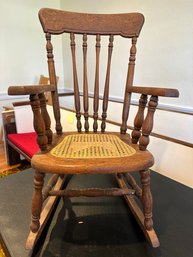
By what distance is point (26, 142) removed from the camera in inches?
67.9

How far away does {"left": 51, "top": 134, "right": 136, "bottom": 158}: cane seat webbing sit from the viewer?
0.69 metres

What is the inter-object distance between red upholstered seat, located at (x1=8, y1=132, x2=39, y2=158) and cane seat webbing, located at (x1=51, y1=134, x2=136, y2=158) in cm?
75

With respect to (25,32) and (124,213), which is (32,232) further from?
(25,32)

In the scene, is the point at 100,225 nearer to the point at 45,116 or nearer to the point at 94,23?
the point at 45,116

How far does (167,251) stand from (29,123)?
5.48 feet

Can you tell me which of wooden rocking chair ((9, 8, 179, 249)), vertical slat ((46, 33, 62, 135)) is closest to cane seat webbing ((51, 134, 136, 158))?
wooden rocking chair ((9, 8, 179, 249))

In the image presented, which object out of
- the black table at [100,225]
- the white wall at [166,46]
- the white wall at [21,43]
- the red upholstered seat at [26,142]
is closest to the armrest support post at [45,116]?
the black table at [100,225]

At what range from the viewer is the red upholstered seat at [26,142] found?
1588 mm

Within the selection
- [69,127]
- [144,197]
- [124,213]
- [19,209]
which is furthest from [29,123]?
[144,197]

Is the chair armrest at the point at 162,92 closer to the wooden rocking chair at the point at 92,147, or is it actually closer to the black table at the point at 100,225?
the wooden rocking chair at the point at 92,147

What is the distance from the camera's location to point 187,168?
107 cm

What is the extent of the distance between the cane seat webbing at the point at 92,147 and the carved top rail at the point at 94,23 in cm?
52

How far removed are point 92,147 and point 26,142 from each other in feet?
3.63

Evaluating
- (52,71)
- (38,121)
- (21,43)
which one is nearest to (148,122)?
(38,121)
